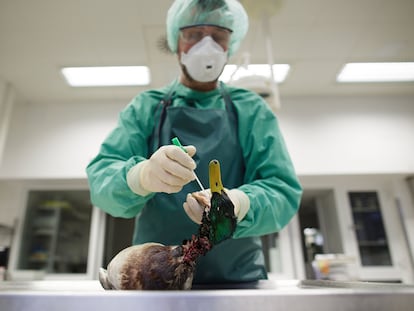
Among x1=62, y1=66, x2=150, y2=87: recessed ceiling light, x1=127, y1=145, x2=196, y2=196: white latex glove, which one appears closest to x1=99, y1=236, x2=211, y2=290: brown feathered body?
x1=127, y1=145, x2=196, y2=196: white latex glove

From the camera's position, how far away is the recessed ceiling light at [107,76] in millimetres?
2641

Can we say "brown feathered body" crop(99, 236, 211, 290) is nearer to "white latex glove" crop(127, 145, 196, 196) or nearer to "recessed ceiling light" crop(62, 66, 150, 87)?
"white latex glove" crop(127, 145, 196, 196)

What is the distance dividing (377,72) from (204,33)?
1.95 m

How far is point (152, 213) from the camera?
0.80m

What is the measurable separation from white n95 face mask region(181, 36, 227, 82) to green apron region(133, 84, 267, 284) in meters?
0.09

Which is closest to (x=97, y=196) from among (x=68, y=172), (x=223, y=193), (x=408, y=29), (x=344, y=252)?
(x=223, y=193)

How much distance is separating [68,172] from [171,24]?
2.32 meters

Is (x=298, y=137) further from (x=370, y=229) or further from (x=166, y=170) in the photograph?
(x=166, y=170)

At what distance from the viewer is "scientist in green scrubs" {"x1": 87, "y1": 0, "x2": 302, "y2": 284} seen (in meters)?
0.69

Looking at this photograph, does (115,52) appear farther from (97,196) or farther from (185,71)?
(97,196)

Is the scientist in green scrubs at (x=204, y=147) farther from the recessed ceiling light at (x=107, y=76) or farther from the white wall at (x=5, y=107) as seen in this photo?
the white wall at (x=5, y=107)

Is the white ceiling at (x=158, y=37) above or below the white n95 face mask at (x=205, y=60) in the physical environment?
above

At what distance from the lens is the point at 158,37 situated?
2.30 m

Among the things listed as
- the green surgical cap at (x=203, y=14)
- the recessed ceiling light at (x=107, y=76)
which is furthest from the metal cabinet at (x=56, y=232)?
the green surgical cap at (x=203, y=14)
